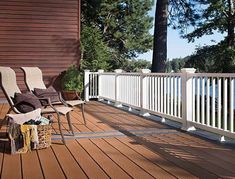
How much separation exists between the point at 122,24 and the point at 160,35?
9799 millimetres

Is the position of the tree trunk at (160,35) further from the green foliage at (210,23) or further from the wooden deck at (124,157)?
the wooden deck at (124,157)

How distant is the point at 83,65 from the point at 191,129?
280 inches

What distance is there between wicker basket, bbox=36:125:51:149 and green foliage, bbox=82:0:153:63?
1531cm

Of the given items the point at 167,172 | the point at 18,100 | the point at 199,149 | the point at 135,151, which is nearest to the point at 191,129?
the point at 199,149

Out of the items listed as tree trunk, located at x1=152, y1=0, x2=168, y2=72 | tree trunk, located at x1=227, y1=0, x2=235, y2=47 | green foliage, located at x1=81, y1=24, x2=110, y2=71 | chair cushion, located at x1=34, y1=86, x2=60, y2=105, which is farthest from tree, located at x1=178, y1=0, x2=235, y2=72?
chair cushion, located at x1=34, y1=86, x2=60, y2=105

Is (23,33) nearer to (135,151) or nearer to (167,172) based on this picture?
(135,151)

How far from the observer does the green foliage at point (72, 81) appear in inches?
388

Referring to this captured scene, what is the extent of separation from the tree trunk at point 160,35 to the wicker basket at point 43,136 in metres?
8.41

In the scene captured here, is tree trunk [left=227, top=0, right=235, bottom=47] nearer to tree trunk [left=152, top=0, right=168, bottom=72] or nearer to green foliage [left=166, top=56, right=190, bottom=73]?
green foliage [left=166, top=56, right=190, bottom=73]

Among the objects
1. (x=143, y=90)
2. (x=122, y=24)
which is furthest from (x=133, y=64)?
(x=143, y=90)

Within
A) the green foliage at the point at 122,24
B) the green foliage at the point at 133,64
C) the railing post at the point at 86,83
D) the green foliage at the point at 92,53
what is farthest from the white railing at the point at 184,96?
the green foliage at the point at 133,64

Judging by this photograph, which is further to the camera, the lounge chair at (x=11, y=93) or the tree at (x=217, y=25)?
the tree at (x=217, y=25)

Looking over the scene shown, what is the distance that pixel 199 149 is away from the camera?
13.8 ft

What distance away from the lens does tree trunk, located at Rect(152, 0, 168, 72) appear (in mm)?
12203
